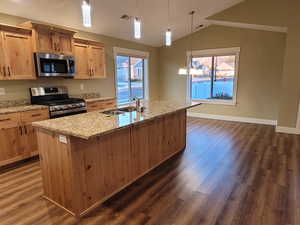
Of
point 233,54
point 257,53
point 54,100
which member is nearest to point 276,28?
point 257,53

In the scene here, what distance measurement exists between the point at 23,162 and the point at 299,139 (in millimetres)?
5710

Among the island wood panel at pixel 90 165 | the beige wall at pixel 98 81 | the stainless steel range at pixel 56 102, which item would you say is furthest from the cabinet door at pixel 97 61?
the island wood panel at pixel 90 165

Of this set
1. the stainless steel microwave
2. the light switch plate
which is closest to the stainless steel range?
the stainless steel microwave

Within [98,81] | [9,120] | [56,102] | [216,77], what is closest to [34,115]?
[9,120]

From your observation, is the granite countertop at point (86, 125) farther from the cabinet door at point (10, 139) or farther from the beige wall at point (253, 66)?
the beige wall at point (253, 66)

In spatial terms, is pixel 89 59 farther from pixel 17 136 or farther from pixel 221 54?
pixel 221 54

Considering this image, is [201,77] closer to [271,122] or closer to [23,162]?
[271,122]

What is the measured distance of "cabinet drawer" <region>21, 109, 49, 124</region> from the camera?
3225mm

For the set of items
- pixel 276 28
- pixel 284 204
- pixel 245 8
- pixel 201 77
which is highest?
pixel 245 8

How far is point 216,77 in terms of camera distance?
6.44 meters

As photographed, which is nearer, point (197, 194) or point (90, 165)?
point (90, 165)

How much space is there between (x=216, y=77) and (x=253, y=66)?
44.7 inches

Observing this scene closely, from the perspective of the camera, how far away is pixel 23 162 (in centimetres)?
334

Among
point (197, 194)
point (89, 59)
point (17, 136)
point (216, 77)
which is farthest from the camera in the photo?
point (216, 77)
